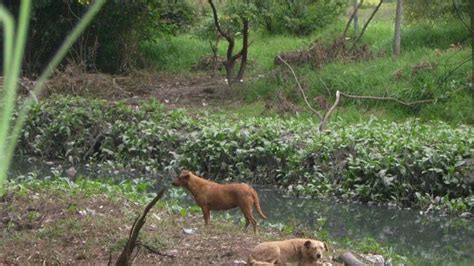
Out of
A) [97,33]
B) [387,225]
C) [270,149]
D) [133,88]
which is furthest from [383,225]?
[97,33]

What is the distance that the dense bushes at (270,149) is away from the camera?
37.4 ft

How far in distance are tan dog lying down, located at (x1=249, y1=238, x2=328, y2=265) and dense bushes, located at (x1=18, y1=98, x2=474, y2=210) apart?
5.67m

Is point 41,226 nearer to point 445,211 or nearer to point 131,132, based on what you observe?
point 445,211

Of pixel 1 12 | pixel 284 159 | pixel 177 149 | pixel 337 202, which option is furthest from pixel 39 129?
pixel 1 12

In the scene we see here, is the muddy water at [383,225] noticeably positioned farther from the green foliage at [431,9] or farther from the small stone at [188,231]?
the green foliage at [431,9]

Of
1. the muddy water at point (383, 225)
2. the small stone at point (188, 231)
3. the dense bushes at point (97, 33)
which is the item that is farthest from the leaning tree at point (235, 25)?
the small stone at point (188, 231)

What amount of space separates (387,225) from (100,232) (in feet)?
15.5

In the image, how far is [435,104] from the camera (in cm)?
1631

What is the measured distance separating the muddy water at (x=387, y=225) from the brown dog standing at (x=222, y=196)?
1.69 m

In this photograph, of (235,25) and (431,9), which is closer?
(235,25)

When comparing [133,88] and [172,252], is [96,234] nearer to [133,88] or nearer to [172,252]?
[172,252]

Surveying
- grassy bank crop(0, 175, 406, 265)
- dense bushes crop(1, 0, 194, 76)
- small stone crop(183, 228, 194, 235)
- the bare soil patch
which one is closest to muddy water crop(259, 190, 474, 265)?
grassy bank crop(0, 175, 406, 265)

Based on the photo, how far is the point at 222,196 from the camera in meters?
7.11

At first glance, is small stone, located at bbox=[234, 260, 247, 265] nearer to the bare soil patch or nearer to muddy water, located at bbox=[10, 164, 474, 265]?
the bare soil patch
